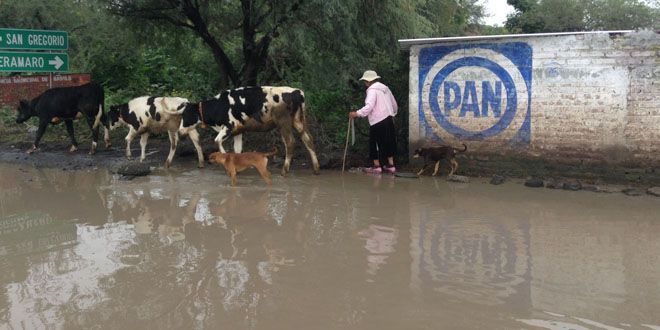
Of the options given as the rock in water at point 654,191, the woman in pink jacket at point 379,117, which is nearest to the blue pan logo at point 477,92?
the woman in pink jacket at point 379,117

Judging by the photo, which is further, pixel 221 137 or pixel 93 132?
pixel 93 132

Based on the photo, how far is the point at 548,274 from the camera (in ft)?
17.5

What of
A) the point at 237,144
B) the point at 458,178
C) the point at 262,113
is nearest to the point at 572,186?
the point at 458,178

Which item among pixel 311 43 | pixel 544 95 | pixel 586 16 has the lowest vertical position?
pixel 544 95

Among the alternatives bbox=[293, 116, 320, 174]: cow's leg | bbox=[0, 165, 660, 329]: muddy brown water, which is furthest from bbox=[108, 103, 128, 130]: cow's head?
bbox=[293, 116, 320, 174]: cow's leg

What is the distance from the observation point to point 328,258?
5879mm

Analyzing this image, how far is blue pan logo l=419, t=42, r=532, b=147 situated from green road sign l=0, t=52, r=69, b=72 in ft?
30.4

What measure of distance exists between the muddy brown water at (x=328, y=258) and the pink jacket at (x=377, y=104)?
169 centimetres

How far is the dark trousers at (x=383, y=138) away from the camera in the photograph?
10727 millimetres

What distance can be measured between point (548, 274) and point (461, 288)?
2.92 feet

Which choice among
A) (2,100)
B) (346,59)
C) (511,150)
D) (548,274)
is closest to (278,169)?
(346,59)

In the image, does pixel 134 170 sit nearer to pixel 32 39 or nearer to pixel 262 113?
pixel 262 113

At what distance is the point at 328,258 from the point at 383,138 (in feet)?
16.9

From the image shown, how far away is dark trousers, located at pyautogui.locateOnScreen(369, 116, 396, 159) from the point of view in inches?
422
